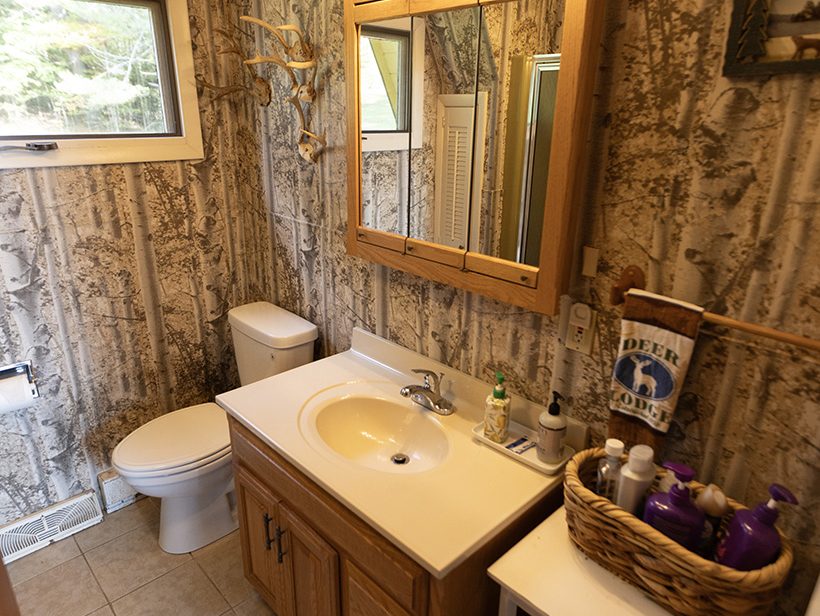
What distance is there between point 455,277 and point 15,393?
5.25ft

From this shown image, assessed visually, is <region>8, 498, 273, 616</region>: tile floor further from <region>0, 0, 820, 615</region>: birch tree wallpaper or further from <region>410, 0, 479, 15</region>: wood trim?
<region>410, 0, 479, 15</region>: wood trim

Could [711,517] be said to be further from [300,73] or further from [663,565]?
[300,73]

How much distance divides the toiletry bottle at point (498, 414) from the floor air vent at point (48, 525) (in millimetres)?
1787

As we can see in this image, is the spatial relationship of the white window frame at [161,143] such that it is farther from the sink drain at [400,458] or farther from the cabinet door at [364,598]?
the cabinet door at [364,598]

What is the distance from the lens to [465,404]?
1509 mm

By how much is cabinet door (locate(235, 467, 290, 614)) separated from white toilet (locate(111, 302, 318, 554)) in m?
0.33

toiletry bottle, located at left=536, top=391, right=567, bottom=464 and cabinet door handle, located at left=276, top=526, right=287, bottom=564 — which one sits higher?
toiletry bottle, located at left=536, top=391, right=567, bottom=464

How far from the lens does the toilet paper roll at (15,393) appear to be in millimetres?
A: 1819

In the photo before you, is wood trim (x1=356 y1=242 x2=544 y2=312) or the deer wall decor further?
the deer wall decor

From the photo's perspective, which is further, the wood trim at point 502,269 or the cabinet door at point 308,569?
the cabinet door at point 308,569

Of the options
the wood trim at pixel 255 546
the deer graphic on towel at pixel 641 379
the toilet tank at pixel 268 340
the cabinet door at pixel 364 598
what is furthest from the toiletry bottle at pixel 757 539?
the toilet tank at pixel 268 340

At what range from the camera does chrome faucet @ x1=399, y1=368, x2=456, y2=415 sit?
149 cm

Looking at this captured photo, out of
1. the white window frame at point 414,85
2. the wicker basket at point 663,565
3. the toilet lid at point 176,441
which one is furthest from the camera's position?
the toilet lid at point 176,441

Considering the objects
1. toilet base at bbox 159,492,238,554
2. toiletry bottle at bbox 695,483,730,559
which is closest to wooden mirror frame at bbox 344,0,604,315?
toiletry bottle at bbox 695,483,730,559
